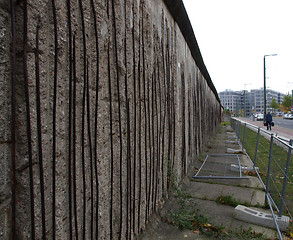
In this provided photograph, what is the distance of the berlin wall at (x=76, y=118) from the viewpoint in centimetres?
108

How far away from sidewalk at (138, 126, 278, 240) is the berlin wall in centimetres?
32

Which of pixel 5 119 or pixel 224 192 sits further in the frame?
pixel 224 192

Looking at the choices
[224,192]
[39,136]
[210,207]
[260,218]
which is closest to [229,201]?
[210,207]

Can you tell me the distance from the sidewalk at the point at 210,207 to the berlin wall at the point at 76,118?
318 millimetres

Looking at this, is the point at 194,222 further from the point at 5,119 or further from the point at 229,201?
the point at 5,119

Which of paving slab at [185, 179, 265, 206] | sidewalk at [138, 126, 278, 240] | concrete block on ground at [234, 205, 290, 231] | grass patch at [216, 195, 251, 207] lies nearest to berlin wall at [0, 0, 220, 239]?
sidewalk at [138, 126, 278, 240]

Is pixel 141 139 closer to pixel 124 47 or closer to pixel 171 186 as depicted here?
pixel 124 47

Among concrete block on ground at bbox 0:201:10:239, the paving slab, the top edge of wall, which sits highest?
the top edge of wall

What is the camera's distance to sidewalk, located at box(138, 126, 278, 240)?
2754mm

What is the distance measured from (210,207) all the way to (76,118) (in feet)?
9.47

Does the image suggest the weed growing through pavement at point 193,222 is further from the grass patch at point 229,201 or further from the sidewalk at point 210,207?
the grass patch at point 229,201

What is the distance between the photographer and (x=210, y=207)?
358cm

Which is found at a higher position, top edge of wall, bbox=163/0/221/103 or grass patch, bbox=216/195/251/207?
top edge of wall, bbox=163/0/221/103

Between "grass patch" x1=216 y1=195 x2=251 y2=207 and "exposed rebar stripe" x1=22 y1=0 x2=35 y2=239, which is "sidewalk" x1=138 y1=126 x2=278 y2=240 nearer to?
"grass patch" x1=216 y1=195 x2=251 y2=207
